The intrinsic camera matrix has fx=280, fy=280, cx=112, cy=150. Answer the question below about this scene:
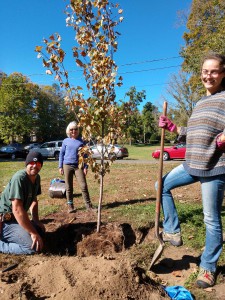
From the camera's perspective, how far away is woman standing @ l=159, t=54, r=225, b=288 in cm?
262

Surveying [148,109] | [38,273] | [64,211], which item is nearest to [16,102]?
[64,211]

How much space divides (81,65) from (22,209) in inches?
80.1

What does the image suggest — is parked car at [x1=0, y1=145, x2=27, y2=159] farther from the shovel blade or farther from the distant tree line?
the shovel blade

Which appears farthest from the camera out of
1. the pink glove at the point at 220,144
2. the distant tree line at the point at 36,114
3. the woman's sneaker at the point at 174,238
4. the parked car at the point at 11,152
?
the distant tree line at the point at 36,114

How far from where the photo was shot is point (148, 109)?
231 feet

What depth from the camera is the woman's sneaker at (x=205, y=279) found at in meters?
2.75

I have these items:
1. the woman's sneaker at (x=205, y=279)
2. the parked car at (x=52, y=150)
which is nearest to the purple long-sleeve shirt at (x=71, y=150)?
the woman's sneaker at (x=205, y=279)

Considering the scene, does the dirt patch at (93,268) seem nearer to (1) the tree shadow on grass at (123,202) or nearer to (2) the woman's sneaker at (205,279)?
(2) the woman's sneaker at (205,279)

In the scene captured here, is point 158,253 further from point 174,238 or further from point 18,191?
point 18,191

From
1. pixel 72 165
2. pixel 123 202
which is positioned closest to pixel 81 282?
pixel 72 165

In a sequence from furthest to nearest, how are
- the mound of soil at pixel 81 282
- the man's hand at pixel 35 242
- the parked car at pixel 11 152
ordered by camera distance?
the parked car at pixel 11 152 < the man's hand at pixel 35 242 < the mound of soil at pixel 81 282

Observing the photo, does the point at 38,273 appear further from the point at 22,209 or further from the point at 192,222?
the point at 192,222

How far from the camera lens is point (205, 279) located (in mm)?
2766

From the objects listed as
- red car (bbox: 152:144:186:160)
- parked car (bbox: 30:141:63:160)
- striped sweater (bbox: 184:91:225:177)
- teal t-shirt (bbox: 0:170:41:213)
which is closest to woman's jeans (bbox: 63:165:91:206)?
teal t-shirt (bbox: 0:170:41:213)
